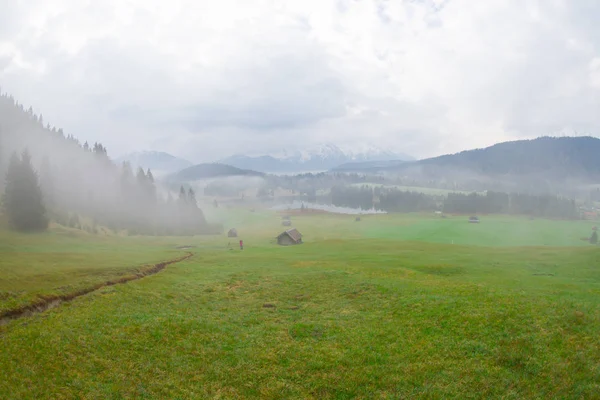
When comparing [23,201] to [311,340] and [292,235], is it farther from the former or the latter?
[311,340]

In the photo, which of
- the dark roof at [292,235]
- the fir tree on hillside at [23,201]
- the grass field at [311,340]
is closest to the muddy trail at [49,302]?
the grass field at [311,340]

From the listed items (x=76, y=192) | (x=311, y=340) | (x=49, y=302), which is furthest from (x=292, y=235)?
(x=76, y=192)

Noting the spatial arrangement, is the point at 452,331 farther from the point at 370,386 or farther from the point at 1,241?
the point at 1,241

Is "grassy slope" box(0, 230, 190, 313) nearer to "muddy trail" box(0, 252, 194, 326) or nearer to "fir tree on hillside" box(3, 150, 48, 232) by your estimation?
"muddy trail" box(0, 252, 194, 326)

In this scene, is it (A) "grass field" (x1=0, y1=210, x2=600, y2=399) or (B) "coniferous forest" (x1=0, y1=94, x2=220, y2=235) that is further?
(B) "coniferous forest" (x1=0, y1=94, x2=220, y2=235)

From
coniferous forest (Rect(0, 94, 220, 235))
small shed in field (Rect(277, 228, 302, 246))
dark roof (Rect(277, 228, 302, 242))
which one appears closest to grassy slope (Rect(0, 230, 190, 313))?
coniferous forest (Rect(0, 94, 220, 235))

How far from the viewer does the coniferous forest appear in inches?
3334

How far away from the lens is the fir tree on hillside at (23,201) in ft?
261

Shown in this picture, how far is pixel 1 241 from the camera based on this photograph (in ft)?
208

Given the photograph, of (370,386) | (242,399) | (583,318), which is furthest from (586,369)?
(242,399)

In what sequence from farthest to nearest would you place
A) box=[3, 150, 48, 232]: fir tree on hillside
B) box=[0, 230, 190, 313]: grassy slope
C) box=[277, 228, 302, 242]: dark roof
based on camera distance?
box=[277, 228, 302, 242]: dark roof, box=[3, 150, 48, 232]: fir tree on hillside, box=[0, 230, 190, 313]: grassy slope

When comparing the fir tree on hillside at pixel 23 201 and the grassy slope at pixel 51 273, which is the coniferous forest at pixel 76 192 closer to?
the fir tree on hillside at pixel 23 201

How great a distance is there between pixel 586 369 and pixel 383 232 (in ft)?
381

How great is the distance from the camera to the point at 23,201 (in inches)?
3223
